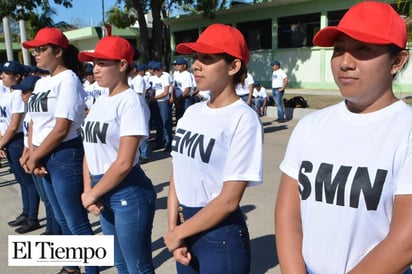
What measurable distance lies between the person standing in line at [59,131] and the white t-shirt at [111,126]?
1.70 feet

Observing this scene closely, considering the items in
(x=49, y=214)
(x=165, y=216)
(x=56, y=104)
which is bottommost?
(x=165, y=216)

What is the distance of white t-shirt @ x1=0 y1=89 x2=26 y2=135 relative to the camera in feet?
15.4

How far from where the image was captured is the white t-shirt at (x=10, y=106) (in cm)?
470

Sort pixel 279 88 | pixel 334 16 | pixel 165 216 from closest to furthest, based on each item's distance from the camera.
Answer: pixel 165 216 → pixel 279 88 → pixel 334 16

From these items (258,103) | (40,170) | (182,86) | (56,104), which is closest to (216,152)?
(56,104)

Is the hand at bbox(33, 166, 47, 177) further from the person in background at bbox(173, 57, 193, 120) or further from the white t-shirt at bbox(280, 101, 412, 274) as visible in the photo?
the person in background at bbox(173, 57, 193, 120)

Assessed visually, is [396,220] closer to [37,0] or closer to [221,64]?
[221,64]

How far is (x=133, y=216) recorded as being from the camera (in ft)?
8.44

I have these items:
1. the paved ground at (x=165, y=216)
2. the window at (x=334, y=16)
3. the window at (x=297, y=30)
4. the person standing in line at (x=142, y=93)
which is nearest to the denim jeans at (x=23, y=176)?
the paved ground at (x=165, y=216)

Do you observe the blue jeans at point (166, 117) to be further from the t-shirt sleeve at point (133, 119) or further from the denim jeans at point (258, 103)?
the t-shirt sleeve at point (133, 119)

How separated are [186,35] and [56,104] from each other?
25.0m

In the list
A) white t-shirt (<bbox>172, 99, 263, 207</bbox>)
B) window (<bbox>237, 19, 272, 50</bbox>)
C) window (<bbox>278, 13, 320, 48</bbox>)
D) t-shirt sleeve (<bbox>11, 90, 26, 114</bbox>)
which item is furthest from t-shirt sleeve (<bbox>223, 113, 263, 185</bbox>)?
window (<bbox>237, 19, 272, 50</bbox>)

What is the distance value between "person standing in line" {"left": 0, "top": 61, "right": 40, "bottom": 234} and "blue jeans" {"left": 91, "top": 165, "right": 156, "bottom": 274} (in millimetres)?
2489

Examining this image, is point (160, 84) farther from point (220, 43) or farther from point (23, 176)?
point (220, 43)
